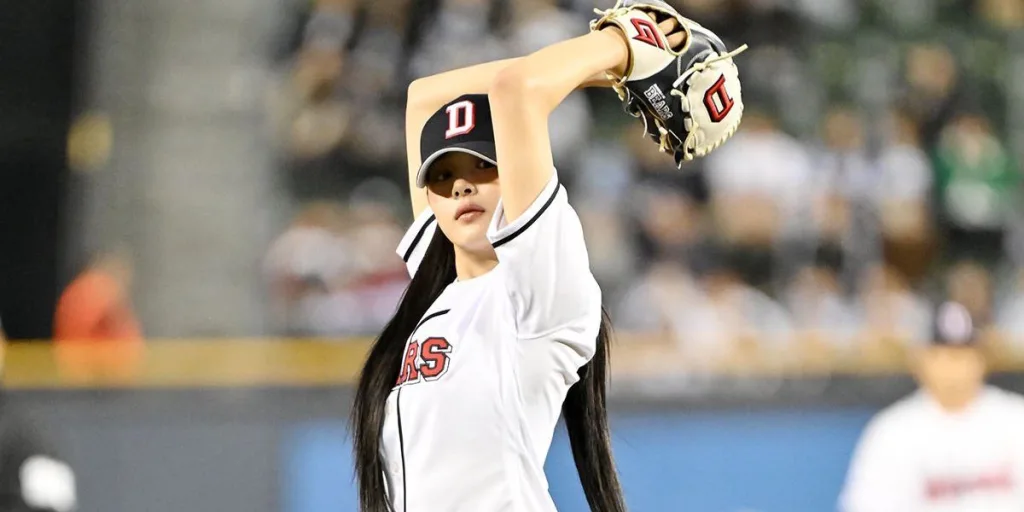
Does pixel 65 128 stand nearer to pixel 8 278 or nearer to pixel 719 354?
pixel 8 278

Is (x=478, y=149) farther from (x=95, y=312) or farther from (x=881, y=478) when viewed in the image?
(x=95, y=312)

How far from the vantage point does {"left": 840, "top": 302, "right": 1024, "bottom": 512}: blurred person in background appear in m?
5.14

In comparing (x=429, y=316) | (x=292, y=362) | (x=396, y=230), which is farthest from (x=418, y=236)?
(x=396, y=230)

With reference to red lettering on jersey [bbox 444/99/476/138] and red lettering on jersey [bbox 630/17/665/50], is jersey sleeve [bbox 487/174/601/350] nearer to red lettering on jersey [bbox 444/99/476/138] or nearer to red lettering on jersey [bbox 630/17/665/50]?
red lettering on jersey [bbox 444/99/476/138]

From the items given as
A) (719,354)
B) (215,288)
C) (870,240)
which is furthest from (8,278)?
(870,240)

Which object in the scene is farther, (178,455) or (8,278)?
(8,278)

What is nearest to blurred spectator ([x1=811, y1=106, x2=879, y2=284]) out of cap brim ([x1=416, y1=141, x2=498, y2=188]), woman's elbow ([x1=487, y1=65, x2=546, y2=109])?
cap brim ([x1=416, y1=141, x2=498, y2=188])

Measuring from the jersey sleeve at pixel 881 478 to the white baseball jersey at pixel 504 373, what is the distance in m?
3.39

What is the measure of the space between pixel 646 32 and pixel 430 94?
1.65 feet

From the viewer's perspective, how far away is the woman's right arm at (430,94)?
225 centimetres

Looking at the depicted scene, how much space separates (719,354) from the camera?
561 centimetres

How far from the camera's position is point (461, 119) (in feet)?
6.77

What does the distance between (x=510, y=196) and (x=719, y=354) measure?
12.5 feet

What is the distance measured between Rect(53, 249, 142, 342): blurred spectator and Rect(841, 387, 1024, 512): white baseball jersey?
331 cm
